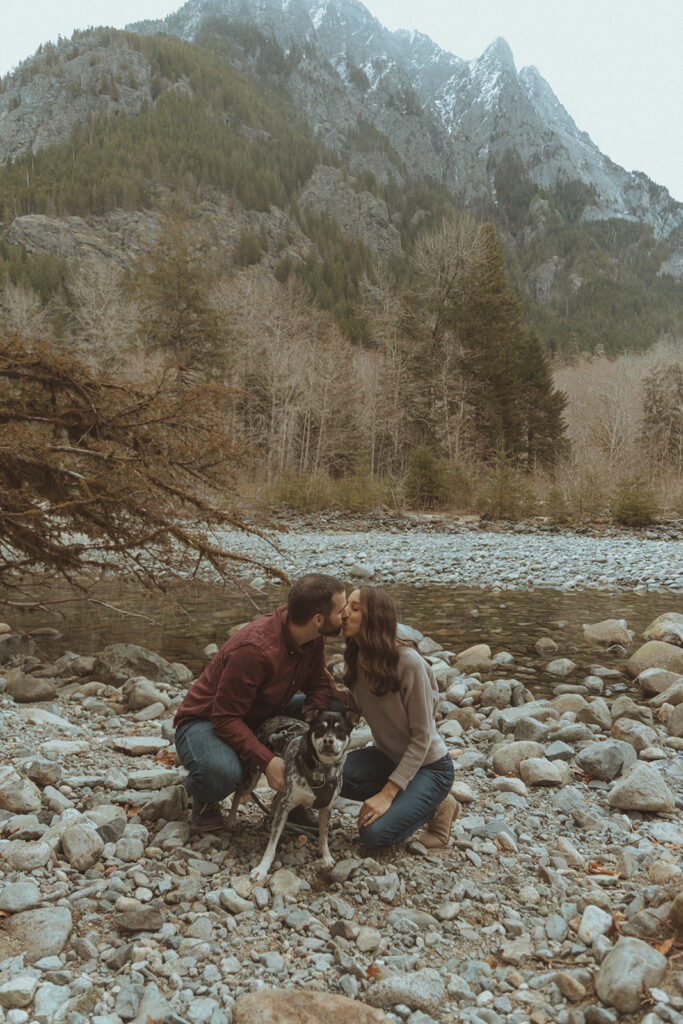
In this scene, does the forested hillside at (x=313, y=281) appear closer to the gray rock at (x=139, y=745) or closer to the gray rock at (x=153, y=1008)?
the gray rock at (x=139, y=745)

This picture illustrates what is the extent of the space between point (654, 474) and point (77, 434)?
24562mm

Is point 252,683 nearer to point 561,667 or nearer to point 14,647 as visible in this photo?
point 561,667

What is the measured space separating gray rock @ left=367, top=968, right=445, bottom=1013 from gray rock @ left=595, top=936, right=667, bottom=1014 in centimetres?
53

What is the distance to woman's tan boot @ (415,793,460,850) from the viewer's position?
313 centimetres

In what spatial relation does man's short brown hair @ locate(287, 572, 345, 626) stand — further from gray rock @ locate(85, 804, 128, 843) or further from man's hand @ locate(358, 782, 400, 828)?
gray rock @ locate(85, 804, 128, 843)

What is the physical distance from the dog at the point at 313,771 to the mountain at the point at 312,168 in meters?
40.1

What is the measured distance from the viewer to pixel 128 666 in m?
6.21

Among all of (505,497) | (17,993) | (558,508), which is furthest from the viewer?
(505,497)

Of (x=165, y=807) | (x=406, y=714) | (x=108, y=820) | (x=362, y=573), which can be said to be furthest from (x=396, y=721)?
(x=362, y=573)

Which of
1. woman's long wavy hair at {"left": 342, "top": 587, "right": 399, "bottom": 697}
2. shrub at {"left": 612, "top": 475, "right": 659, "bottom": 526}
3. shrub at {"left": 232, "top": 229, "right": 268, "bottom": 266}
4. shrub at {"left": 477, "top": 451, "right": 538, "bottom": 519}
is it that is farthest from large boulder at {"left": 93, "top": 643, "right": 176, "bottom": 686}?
shrub at {"left": 232, "top": 229, "right": 268, "bottom": 266}

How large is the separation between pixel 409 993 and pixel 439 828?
3.68ft

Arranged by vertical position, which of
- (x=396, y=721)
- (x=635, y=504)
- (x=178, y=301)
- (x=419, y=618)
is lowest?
(x=419, y=618)

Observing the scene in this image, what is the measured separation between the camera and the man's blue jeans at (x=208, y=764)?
2955mm

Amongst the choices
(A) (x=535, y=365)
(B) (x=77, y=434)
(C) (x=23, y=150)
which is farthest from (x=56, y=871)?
(C) (x=23, y=150)
